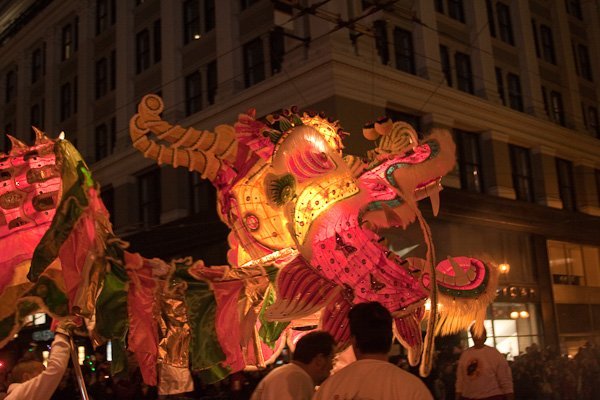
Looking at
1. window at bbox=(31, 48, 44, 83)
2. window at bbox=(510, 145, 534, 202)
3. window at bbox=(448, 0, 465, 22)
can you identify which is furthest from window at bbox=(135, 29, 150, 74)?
window at bbox=(510, 145, 534, 202)

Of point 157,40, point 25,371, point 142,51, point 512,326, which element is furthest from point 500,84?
point 25,371

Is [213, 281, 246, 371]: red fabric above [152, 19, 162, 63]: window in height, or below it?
below

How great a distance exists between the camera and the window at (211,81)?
2069 centimetres

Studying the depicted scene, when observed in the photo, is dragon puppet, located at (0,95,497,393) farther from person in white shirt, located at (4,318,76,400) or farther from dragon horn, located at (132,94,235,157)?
person in white shirt, located at (4,318,76,400)

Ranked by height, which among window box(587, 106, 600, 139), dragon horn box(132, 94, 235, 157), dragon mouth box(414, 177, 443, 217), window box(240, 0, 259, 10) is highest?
window box(240, 0, 259, 10)

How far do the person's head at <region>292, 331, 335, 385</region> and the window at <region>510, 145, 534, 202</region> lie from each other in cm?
1816

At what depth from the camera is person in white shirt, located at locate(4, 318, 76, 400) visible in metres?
4.09

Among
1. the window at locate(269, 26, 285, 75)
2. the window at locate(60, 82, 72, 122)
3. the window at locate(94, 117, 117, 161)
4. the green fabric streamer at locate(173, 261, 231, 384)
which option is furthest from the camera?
the window at locate(60, 82, 72, 122)

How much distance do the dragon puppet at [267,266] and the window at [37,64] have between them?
81.1 ft

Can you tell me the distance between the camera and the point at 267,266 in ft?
19.5

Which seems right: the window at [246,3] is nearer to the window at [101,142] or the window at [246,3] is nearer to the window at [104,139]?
the window at [104,139]

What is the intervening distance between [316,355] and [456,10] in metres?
19.1

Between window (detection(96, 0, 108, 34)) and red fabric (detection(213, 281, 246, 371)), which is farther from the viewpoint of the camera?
window (detection(96, 0, 108, 34))

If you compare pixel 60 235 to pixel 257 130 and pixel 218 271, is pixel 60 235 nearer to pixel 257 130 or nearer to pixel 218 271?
pixel 218 271
